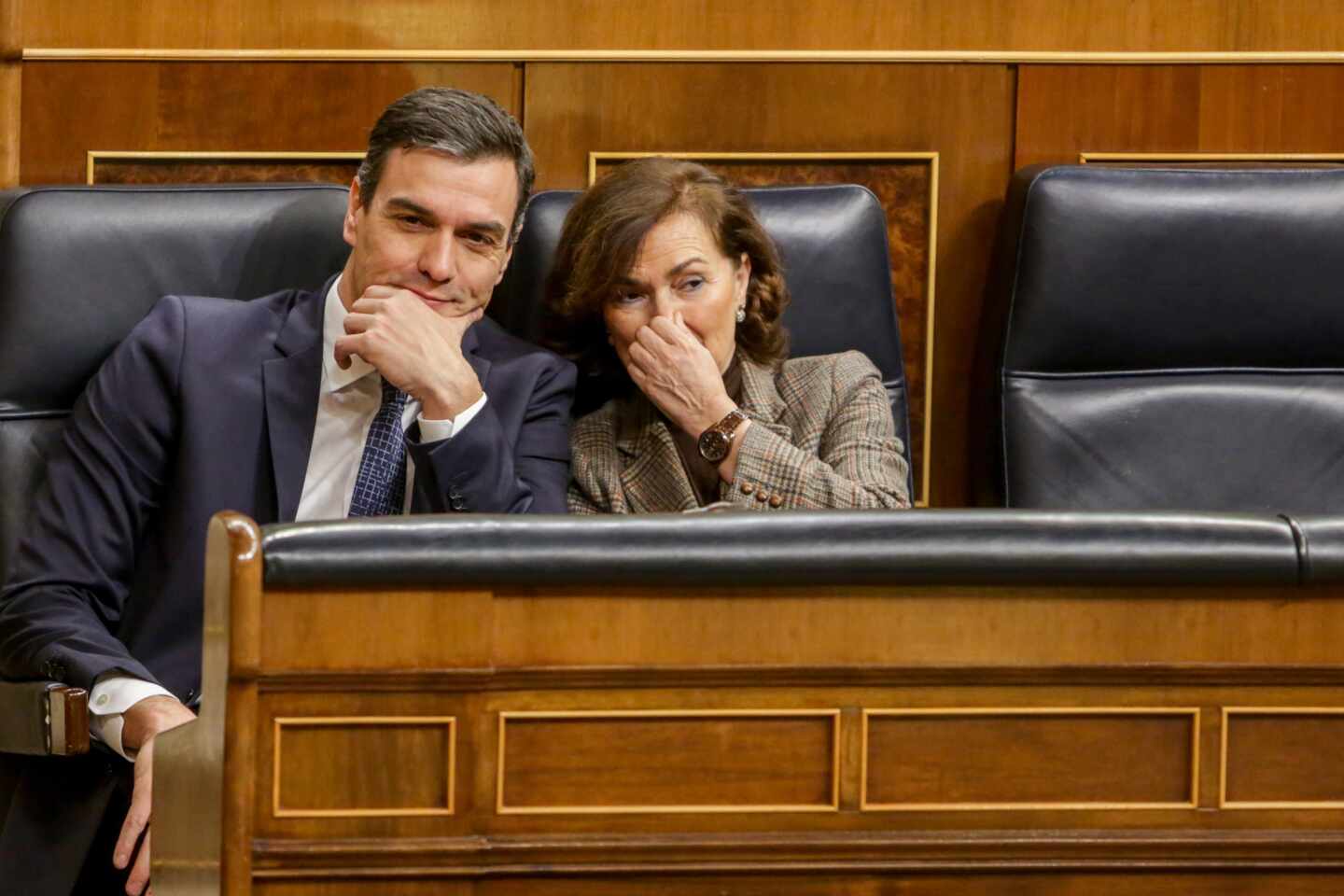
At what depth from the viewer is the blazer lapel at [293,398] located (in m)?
1.56

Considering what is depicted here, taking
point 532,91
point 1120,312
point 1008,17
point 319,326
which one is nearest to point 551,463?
point 319,326

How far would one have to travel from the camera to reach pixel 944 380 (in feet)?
6.79

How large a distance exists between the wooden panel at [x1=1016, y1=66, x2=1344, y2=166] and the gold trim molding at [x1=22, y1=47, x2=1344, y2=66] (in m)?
0.01

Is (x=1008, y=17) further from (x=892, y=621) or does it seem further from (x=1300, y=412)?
(x=892, y=621)

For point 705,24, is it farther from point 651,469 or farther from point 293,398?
point 293,398

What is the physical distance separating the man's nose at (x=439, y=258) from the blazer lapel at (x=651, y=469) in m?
0.29

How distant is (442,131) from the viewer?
5.32 ft

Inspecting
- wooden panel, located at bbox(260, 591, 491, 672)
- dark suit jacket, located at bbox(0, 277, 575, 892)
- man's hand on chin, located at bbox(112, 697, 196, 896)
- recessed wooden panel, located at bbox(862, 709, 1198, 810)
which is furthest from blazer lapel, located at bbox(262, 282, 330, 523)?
recessed wooden panel, located at bbox(862, 709, 1198, 810)

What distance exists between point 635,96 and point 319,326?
0.58 metres

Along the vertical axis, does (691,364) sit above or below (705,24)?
below

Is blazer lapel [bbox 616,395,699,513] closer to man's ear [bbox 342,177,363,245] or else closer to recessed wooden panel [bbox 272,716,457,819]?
man's ear [bbox 342,177,363,245]

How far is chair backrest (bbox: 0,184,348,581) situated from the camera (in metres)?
1.64

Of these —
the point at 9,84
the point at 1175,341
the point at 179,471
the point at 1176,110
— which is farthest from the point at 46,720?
the point at 1176,110

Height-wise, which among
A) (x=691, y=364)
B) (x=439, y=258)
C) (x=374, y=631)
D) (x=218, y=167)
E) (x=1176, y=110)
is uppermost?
(x=1176, y=110)
